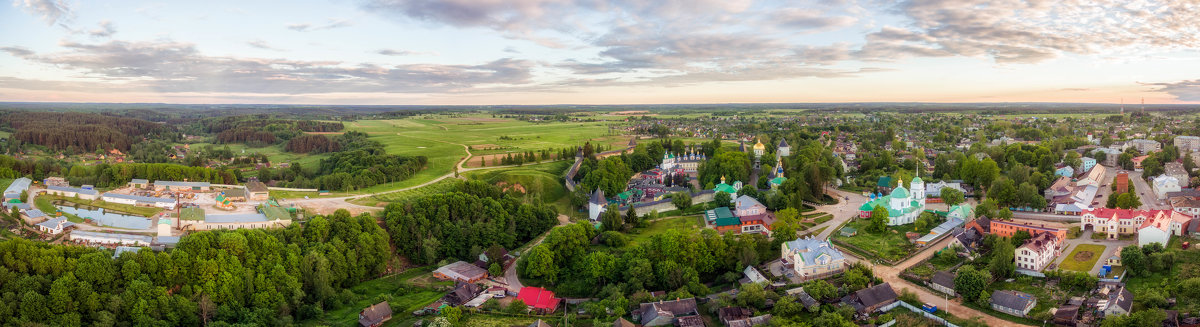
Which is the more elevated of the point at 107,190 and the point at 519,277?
the point at 107,190

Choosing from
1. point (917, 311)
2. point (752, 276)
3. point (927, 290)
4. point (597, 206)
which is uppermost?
point (597, 206)

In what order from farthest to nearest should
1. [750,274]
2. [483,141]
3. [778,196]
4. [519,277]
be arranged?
[483,141] < [778,196] < [519,277] < [750,274]

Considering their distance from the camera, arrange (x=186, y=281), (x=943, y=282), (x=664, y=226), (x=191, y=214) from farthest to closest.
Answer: (x=664, y=226), (x=191, y=214), (x=943, y=282), (x=186, y=281)

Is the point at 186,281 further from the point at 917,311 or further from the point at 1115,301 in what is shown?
the point at 1115,301

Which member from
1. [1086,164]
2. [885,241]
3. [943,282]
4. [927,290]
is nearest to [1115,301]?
[943,282]

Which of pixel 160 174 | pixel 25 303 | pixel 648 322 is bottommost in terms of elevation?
pixel 648 322

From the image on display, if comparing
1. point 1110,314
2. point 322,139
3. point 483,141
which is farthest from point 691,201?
point 322,139

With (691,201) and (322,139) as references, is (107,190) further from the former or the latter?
(322,139)
